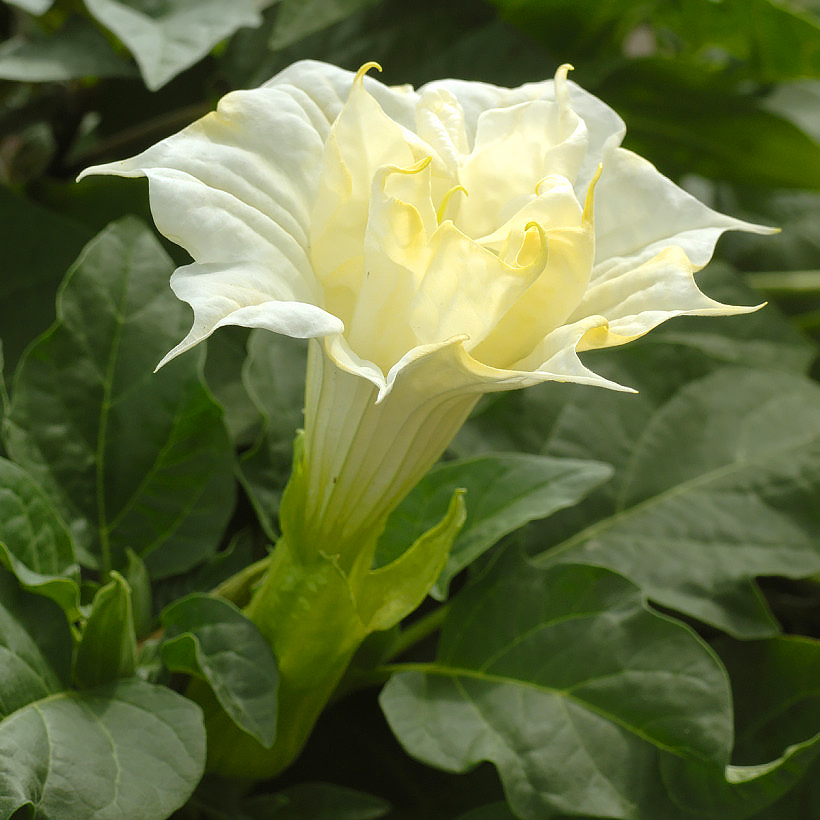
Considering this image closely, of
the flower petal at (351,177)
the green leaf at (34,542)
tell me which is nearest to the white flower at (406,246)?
the flower petal at (351,177)

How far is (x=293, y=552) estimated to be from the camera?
371 mm

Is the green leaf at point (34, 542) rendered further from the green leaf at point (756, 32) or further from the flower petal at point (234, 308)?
the green leaf at point (756, 32)

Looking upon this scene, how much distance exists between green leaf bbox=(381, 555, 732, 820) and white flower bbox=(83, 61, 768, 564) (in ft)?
0.37

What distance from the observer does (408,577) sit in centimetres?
36

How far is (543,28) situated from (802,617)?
452mm

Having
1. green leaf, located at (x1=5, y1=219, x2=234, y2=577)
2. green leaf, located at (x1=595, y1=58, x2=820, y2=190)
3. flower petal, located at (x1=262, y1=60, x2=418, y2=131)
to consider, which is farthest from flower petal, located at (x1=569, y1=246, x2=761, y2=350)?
green leaf, located at (x1=595, y1=58, x2=820, y2=190)

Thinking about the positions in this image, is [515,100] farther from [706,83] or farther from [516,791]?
[706,83]

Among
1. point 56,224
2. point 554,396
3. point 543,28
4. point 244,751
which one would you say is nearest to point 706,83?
point 543,28

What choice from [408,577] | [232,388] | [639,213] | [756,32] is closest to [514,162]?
[639,213]

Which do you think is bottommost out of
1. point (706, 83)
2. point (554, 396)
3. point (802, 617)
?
point (802, 617)

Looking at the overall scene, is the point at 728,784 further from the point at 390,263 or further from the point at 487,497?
the point at 390,263

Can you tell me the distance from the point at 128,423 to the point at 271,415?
0.07 meters

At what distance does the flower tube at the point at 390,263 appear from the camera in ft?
0.91

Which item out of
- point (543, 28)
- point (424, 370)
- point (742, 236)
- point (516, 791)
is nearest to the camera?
point (424, 370)
